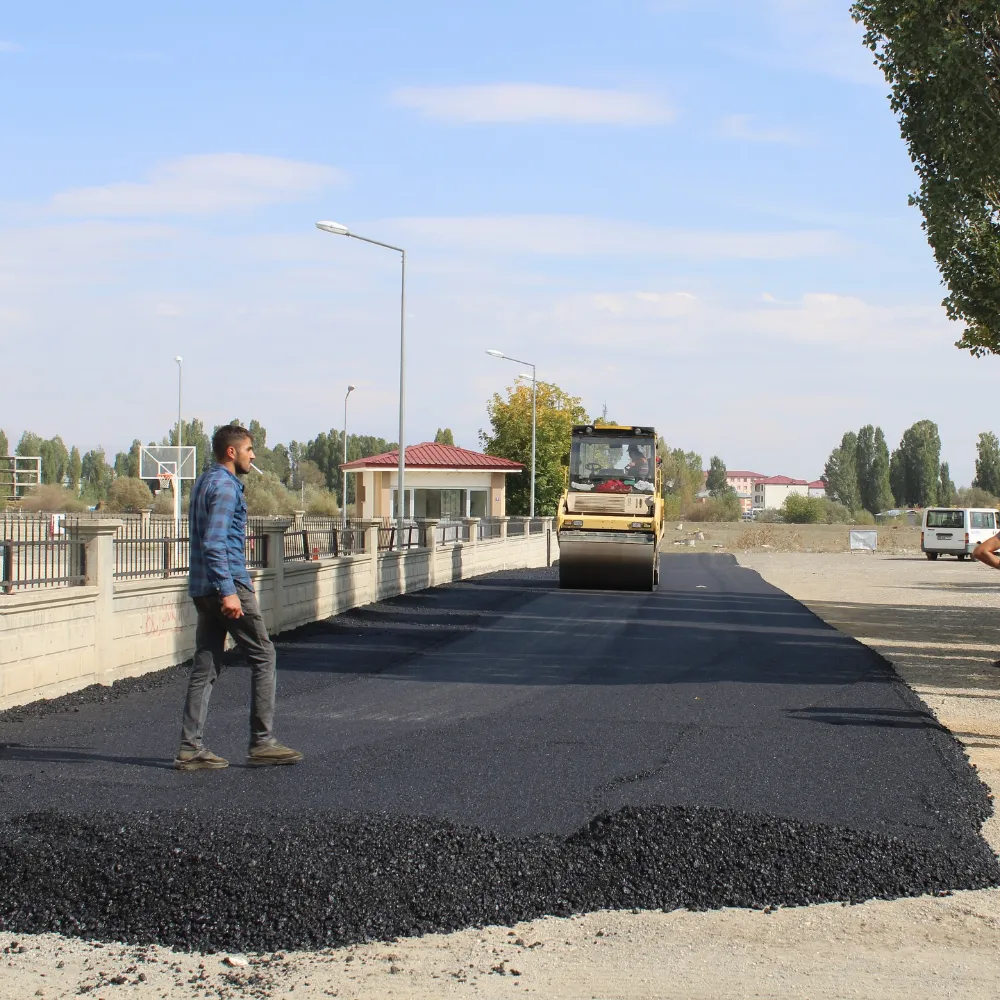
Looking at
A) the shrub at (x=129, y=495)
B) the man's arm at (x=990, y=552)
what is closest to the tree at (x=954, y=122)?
the man's arm at (x=990, y=552)

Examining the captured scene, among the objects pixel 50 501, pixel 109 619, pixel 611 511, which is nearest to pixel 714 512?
pixel 50 501

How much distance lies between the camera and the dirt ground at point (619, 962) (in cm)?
448

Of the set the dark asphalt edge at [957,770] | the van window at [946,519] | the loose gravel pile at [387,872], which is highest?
the van window at [946,519]

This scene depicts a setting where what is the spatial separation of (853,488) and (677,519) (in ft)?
117

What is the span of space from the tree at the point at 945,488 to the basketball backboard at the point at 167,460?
343 ft

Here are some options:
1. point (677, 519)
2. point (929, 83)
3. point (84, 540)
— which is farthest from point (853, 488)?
point (84, 540)

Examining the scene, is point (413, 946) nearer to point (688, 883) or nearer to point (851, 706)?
point (688, 883)

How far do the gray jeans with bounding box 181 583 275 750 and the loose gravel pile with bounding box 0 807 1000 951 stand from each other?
1.51 meters

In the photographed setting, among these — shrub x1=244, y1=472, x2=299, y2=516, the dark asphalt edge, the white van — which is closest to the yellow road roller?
the dark asphalt edge

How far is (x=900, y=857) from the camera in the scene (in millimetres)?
5867

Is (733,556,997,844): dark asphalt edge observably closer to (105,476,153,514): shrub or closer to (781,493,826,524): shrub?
(105,476,153,514): shrub

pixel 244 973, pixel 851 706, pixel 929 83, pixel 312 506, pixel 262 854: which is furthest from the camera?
pixel 312 506

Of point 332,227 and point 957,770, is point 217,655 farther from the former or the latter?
point 332,227

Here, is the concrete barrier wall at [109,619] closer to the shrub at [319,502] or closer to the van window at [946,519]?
the van window at [946,519]
